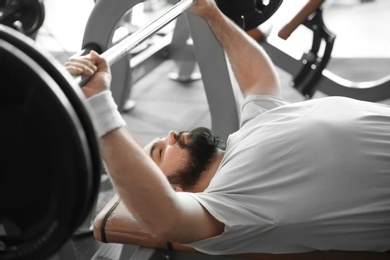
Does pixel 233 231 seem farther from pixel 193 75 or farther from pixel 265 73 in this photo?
pixel 193 75

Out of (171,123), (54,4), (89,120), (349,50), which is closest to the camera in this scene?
(89,120)

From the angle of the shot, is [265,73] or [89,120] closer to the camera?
[89,120]

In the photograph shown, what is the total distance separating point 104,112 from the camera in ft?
3.54

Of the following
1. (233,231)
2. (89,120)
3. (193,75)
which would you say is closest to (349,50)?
(193,75)

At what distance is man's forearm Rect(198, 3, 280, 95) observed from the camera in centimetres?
174

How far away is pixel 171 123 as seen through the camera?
3102 millimetres

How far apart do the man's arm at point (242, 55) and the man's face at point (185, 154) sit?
0.25m

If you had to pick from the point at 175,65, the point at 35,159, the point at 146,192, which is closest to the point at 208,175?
the point at 146,192

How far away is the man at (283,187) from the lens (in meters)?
1.16

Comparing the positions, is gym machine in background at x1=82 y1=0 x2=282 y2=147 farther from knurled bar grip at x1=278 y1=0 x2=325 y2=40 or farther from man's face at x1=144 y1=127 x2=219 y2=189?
knurled bar grip at x1=278 y1=0 x2=325 y2=40

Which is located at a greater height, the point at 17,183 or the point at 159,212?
the point at 17,183

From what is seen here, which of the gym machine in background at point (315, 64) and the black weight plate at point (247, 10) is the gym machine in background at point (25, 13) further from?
the gym machine in background at point (315, 64)

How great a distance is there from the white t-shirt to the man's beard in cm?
15

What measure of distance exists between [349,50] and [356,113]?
266 cm
